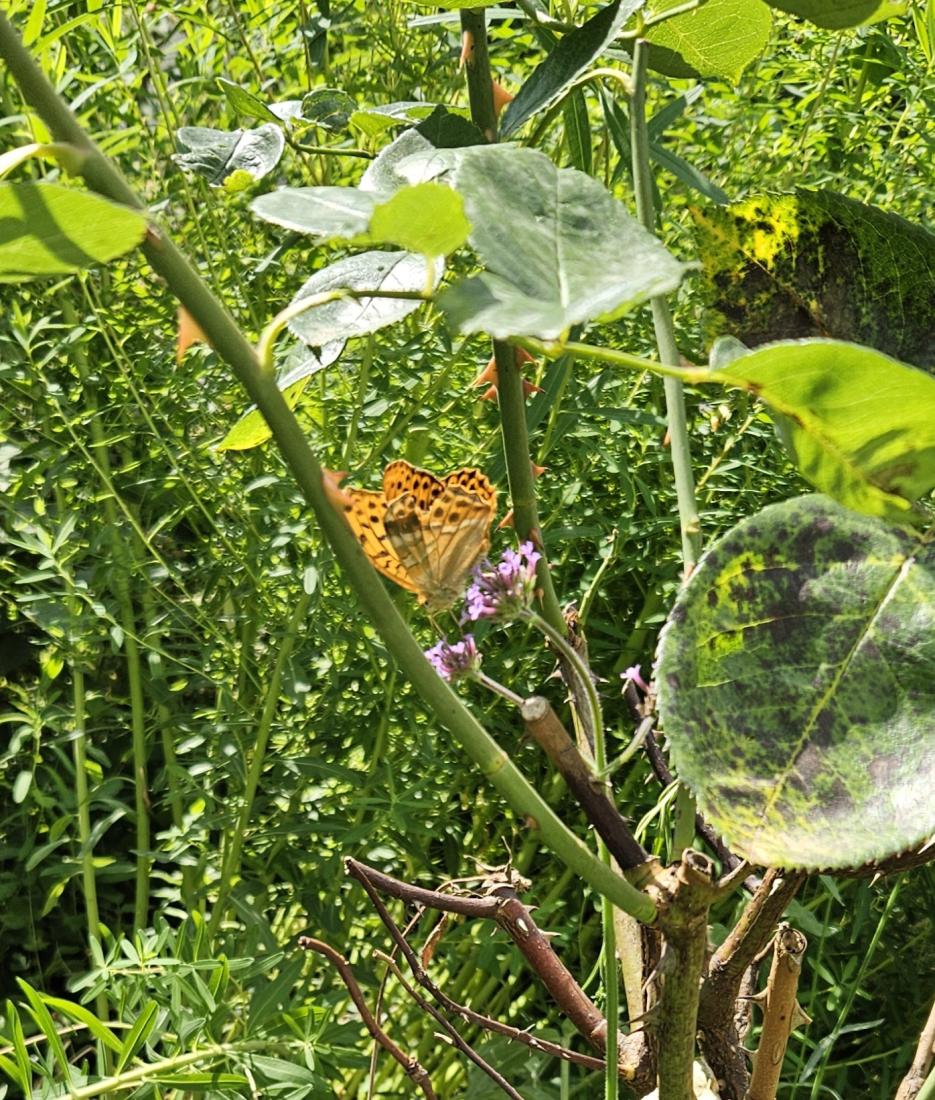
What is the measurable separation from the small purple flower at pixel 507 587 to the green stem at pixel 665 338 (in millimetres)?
43

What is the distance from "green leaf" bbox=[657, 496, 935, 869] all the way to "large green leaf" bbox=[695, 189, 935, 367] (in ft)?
0.29

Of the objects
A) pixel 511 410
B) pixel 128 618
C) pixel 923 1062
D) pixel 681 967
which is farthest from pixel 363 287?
pixel 128 618

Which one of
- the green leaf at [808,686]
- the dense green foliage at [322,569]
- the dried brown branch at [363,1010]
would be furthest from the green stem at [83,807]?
the green leaf at [808,686]

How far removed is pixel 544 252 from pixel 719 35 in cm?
20

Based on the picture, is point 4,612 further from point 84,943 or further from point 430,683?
point 430,683

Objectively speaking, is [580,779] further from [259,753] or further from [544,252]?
[259,753]

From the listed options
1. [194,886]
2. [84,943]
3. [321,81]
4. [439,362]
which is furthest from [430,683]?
[84,943]

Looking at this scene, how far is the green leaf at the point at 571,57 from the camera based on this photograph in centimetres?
30

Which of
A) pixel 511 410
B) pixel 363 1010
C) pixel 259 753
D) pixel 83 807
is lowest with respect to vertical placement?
pixel 83 807

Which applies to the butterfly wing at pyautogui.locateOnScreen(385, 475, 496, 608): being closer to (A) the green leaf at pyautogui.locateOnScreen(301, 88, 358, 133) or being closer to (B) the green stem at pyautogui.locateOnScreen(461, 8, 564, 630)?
(B) the green stem at pyautogui.locateOnScreen(461, 8, 564, 630)

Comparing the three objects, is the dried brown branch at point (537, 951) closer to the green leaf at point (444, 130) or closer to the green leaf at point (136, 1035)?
the green leaf at point (444, 130)

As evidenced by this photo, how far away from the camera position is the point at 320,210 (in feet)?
0.67

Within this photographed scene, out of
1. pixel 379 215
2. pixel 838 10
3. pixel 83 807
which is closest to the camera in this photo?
pixel 379 215

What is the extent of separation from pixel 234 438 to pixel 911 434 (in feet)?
0.61
